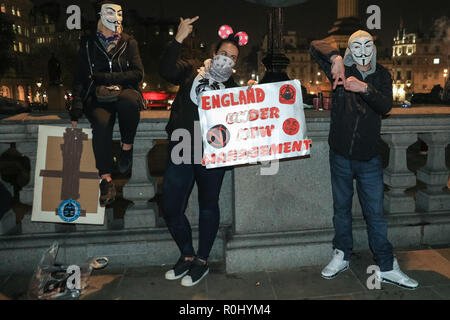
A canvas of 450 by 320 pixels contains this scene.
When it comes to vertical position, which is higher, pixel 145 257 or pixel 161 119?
A: pixel 161 119

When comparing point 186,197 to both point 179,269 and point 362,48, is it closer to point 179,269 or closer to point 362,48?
point 179,269

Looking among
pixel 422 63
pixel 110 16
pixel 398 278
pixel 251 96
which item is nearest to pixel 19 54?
pixel 110 16

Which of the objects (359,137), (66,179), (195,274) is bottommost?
(195,274)

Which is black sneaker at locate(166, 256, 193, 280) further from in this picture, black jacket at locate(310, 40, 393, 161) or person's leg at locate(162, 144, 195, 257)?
black jacket at locate(310, 40, 393, 161)

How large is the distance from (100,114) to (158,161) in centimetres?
893

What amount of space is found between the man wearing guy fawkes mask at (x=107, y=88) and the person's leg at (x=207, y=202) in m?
0.74

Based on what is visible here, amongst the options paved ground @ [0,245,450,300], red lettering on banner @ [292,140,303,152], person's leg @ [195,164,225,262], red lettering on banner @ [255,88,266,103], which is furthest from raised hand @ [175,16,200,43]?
paved ground @ [0,245,450,300]

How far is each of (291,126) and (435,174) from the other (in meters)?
1.98

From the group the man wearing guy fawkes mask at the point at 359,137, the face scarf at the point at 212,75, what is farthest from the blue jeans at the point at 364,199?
the face scarf at the point at 212,75

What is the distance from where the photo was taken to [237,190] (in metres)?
4.03

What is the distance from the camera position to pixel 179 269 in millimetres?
3855

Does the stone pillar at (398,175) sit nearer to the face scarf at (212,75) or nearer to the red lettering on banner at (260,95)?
the red lettering on banner at (260,95)
